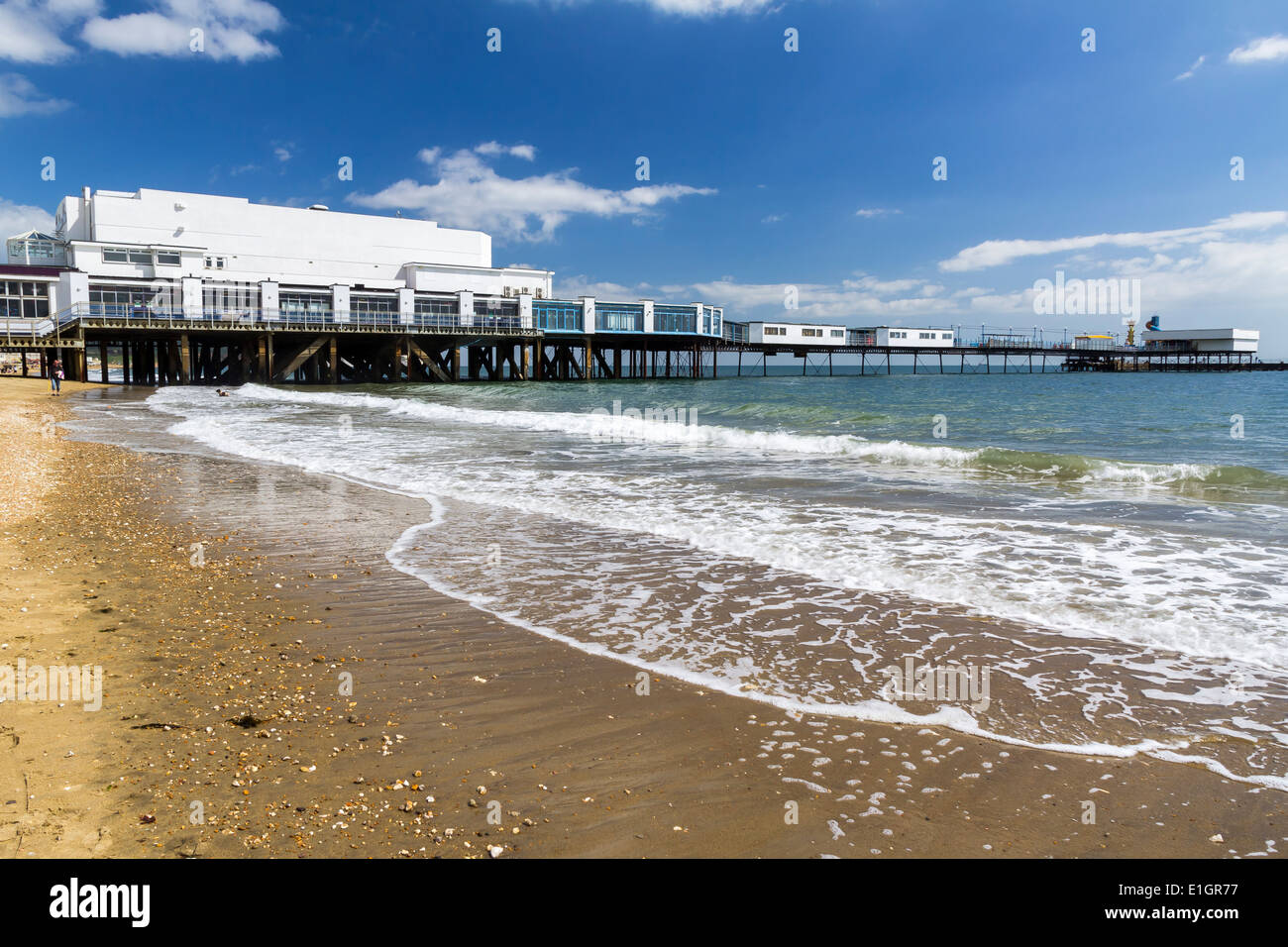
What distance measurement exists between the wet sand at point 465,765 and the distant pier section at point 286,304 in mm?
44569

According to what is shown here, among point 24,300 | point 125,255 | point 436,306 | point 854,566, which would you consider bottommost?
point 854,566

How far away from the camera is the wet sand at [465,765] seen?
2664 mm

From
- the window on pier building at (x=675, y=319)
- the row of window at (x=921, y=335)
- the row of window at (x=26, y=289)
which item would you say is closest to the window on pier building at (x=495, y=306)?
the window on pier building at (x=675, y=319)

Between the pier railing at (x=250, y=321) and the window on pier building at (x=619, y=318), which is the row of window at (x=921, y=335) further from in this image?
Answer: the pier railing at (x=250, y=321)

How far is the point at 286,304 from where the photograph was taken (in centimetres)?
4878

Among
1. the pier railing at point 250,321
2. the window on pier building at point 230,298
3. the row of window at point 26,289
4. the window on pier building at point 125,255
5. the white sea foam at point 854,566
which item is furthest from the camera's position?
the window on pier building at point 230,298

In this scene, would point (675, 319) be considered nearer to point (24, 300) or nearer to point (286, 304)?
point (286, 304)

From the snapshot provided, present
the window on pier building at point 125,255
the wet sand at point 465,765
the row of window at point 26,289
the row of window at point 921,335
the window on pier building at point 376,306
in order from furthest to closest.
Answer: the row of window at point 921,335
the window on pier building at point 376,306
the window on pier building at point 125,255
the row of window at point 26,289
the wet sand at point 465,765

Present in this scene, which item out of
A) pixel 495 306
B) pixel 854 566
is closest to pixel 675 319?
pixel 495 306

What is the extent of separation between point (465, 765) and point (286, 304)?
52.3m

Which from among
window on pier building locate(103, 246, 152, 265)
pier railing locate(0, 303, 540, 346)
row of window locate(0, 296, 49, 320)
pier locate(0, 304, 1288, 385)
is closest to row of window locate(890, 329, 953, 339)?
pier locate(0, 304, 1288, 385)
